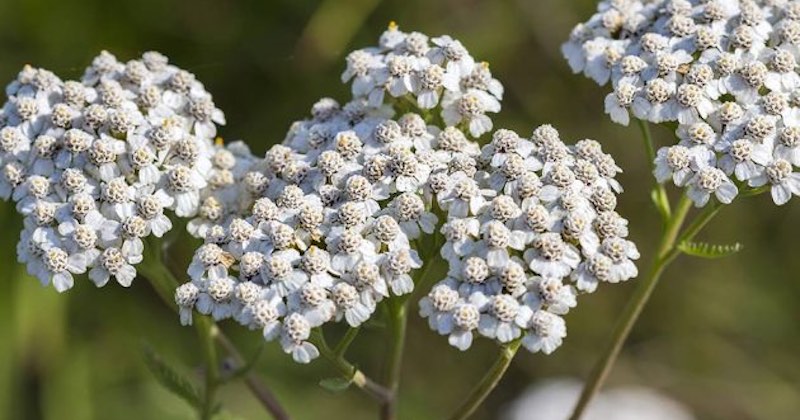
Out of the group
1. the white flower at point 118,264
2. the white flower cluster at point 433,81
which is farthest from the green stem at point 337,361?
the white flower cluster at point 433,81

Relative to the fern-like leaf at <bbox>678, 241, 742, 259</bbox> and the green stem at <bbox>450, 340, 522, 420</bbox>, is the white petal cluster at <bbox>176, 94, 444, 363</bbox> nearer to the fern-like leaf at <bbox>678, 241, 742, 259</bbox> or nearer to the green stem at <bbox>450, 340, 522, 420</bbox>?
the green stem at <bbox>450, 340, 522, 420</bbox>

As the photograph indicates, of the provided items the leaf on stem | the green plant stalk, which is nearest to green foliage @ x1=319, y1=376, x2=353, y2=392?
the green plant stalk

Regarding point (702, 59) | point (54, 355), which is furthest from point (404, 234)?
point (54, 355)

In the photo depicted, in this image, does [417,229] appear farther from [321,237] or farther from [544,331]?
[544,331]

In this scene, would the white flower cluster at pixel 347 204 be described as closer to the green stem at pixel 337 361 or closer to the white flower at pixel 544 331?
the green stem at pixel 337 361

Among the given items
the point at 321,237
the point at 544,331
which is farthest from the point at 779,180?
the point at 321,237

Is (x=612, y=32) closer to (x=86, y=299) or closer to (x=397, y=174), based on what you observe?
(x=397, y=174)
